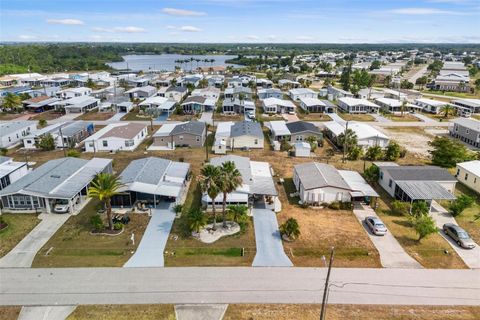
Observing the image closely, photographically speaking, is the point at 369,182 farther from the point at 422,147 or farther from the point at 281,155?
the point at 422,147

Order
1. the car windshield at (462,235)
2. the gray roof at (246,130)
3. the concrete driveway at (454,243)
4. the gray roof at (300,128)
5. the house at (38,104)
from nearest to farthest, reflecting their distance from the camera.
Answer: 1. the concrete driveway at (454,243)
2. the car windshield at (462,235)
3. the gray roof at (246,130)
4. the gray roof at (300,128)
5. the house at (38,104)

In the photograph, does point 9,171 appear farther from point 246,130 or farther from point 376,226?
point 376,226

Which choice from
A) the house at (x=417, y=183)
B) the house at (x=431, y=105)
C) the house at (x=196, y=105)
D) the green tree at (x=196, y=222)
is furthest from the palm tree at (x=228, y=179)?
the house at (x=431, y=105)

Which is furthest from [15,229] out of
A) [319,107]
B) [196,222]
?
[319,107]

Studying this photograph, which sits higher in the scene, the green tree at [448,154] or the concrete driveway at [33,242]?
the green tree at [448,154]

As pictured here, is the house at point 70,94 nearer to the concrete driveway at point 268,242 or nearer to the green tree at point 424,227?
the concrete driveway at point 268,242

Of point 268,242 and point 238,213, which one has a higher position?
point 238,213

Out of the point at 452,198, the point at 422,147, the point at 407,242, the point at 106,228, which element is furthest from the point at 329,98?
the point at 106,228
